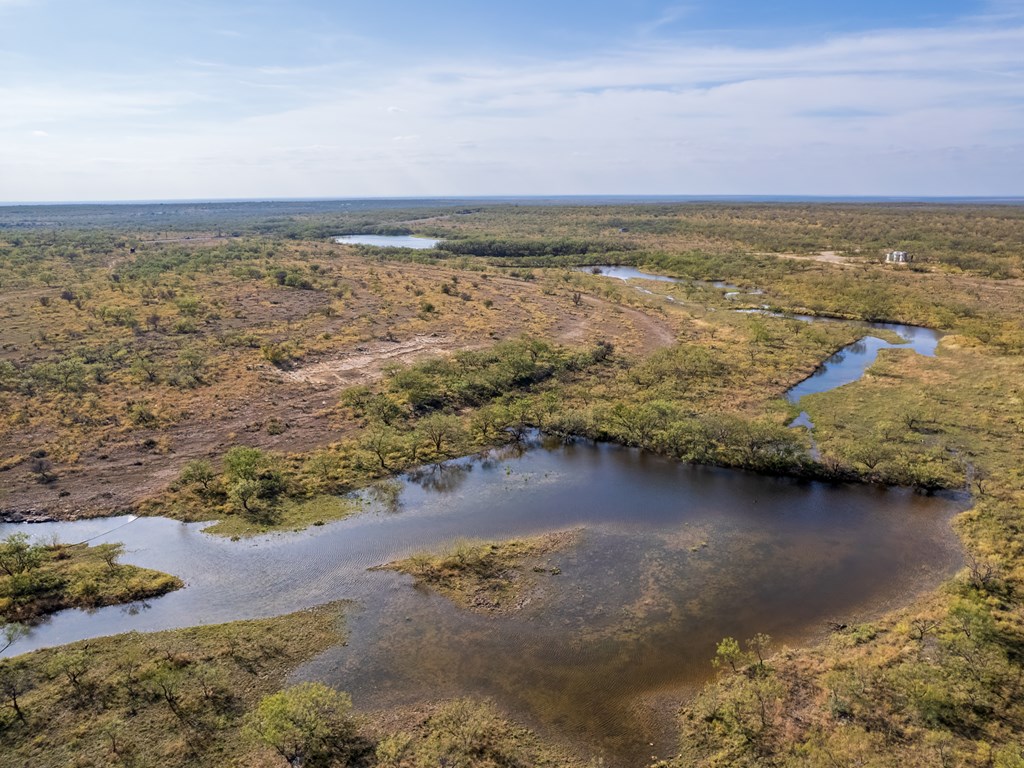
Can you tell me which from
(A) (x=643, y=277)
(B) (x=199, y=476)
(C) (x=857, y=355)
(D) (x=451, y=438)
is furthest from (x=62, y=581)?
(A) (x=643, y=277)

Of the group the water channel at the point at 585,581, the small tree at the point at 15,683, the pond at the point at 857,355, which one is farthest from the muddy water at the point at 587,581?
the pond at the point at 857,355

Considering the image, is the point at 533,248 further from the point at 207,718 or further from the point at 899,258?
the point at 207,718

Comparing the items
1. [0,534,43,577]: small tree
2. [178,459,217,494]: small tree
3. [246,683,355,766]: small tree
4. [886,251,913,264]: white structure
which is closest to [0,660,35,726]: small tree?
[0,534,43,577]: small tree

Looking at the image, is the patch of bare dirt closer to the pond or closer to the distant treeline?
the pond

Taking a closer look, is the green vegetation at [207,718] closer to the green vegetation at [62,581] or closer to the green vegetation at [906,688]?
the green vegetation at [62,581]

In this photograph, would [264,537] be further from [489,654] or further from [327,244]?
[327,244]
